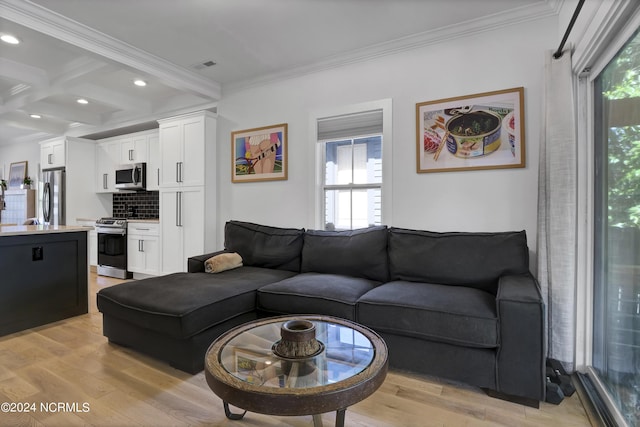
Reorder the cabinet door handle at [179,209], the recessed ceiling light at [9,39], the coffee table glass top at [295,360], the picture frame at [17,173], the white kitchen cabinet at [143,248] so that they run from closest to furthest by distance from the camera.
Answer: the coffee table glass top at [295,360] < the recessed ceiling light at [9,39] < the cabinet door handle at [179,209] < the white kitchen cabinet at [143,248] < the picture frame at [17,173]

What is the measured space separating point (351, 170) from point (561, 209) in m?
1.83

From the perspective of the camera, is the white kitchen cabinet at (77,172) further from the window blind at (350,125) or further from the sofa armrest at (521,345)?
A: the sofa armrest at (521,345)

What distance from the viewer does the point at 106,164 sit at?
5.55m

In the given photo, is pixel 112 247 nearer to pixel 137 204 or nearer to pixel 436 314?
pixel 137 204

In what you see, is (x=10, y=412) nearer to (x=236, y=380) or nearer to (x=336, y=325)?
(x=236, y=380)

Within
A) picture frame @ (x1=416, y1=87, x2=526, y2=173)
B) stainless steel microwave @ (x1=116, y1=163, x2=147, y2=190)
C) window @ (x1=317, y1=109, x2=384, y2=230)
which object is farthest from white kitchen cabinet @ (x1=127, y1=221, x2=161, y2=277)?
picture frame @ (x1=416, y1=87, x2=526, y2=173)

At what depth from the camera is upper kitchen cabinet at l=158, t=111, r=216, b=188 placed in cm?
398

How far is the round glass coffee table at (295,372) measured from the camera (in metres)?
1.03

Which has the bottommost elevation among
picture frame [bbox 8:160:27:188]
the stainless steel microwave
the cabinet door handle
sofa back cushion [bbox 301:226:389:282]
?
sofa back cushion [bbox 301:226:389:282]

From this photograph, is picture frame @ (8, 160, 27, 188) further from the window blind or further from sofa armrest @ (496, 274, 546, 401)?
sofa armrest @ (496, 274, 546, 401)

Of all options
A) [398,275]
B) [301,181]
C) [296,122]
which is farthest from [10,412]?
[296,122]

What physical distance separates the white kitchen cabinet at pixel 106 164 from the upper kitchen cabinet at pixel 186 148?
1.72 meters

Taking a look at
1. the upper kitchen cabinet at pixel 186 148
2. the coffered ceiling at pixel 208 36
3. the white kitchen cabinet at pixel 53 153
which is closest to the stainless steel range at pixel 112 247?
the upper kitchen cabinet at pixel 186 148

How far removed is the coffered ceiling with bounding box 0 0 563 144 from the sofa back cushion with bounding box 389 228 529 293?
1.75m
